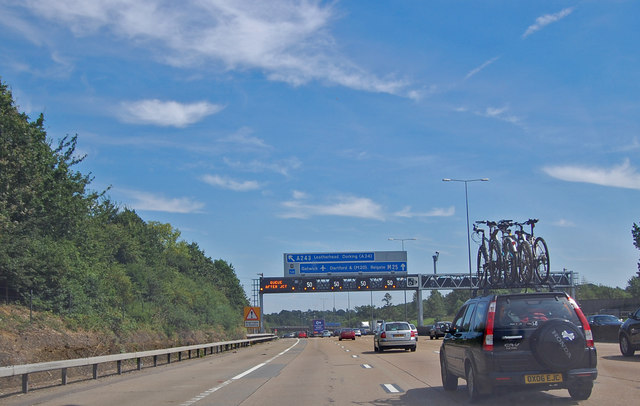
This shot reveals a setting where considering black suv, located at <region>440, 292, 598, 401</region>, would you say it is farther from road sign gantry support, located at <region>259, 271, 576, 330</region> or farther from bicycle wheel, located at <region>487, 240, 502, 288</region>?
road sign gantry support, located at <region>259, 271, 576, 330</region>

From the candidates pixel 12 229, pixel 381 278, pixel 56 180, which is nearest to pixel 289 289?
pixel 381 278

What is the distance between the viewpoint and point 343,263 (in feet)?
245

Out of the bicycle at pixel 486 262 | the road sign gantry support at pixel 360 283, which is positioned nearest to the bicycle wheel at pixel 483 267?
the bicycle at pixel 486 262

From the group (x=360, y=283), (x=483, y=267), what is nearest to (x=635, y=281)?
(x=360, y=283)

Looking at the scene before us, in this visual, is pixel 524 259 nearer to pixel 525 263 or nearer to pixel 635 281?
pixel 525 263

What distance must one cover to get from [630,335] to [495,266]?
1075cm

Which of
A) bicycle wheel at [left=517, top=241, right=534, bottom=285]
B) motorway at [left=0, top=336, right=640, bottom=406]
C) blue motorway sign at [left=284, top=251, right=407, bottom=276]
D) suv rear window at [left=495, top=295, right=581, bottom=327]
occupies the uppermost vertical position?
blue motorway sign at [left=284, top=251, right=407, bottom=276]

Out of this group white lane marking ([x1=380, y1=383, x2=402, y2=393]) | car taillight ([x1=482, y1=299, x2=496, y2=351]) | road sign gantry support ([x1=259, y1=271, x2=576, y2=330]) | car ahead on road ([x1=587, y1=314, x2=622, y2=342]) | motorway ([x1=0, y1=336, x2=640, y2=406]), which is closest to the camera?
car taillight ([x1=482, y1=299, x2=496, y2=351])

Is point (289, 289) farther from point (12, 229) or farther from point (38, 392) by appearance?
point (38, 392)

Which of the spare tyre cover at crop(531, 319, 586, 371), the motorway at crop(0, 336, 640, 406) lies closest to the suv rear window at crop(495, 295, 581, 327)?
the spare tyre cover at crop(531, 319, 586, 371)

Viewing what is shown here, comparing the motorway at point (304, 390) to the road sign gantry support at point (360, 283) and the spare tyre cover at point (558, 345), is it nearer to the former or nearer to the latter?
the spare tyre cover at point (558, 345)

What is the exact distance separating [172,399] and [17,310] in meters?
19.1

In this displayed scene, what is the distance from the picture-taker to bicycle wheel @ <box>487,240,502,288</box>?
99.1ft

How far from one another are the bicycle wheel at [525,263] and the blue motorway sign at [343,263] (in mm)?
46112
